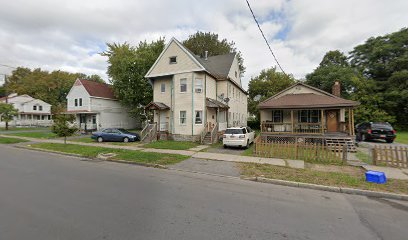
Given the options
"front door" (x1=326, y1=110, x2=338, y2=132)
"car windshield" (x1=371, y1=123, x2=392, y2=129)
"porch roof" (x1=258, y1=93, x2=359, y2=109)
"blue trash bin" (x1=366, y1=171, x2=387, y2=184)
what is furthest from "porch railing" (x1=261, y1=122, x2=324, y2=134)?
"blue trash bin" (x1=366, y1=171, x2=387, y2=184)

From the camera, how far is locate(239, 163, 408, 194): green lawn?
6980 millimetres

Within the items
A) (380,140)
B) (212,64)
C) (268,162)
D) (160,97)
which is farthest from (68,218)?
(380,140)

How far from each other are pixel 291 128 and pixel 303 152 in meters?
6.24

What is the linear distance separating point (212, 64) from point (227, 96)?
5.22 meters

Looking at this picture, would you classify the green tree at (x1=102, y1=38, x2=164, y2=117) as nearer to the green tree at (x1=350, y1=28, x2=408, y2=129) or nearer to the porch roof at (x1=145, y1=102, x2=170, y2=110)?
the porch roof at (x1=145, y1=102, x2=170, y2=110)

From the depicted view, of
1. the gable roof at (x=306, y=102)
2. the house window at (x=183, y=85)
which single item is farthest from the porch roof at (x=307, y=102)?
the house window at (x=183, y=85)

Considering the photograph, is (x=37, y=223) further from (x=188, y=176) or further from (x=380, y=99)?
(x=380, y=99)

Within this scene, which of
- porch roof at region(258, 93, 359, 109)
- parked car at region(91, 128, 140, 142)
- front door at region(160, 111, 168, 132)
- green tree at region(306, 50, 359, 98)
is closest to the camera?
porch roof at region(258, 93, 359, 109)

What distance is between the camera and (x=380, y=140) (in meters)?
20.3

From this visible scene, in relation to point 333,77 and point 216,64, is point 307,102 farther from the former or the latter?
→ point 333,77

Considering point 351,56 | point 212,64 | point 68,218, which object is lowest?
point 68,218

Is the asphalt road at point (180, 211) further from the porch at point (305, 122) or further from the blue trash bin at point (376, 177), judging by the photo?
the porch at point (305, 122)

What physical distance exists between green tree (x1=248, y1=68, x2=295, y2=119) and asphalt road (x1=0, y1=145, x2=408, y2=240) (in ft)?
105

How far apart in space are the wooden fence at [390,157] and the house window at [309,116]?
31.1 ft
